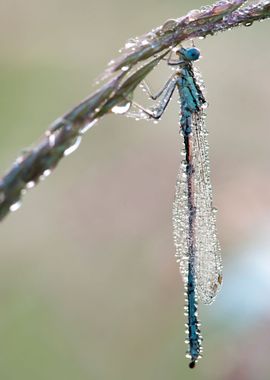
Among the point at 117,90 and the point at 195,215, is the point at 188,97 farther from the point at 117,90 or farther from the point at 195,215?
the point at 117,90

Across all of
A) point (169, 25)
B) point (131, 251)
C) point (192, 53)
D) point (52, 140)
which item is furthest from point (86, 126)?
point (131, 251)

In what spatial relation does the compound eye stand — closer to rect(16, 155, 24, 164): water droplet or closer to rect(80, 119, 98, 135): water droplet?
rect(80, 119, 98, 135): water droplet

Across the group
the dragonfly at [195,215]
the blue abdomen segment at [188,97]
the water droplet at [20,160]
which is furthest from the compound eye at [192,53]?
the water droplet at [20,160]

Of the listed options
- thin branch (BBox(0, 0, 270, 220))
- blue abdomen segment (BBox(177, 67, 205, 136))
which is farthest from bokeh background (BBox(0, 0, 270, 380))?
thin branch (BBox(0, 0, 270, 220))

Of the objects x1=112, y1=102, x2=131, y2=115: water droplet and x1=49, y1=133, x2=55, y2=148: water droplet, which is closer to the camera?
x1=49, y1=133, x2=55, y2=148: water droplet

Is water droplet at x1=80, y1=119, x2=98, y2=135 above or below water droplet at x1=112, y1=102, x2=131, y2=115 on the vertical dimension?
below

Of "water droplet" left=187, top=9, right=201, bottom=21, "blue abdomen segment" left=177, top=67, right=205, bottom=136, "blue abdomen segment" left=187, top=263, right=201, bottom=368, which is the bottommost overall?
"blue abdomen segment" left=187, top=263, right=201, bottom=368

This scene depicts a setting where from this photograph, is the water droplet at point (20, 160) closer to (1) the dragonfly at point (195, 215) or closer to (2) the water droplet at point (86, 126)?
(2) the water droplet at point (86, 126)

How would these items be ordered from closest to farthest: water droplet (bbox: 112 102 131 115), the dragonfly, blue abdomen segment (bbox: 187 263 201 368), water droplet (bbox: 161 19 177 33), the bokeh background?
1. water droplet (bbox: 112 102 131 115)
2. water droplet (bbox: 161 19 177 33)
3. blue abdomen segment (bbox: 187 263 201 368)
4. the dragonfly
5. the bokeh background
